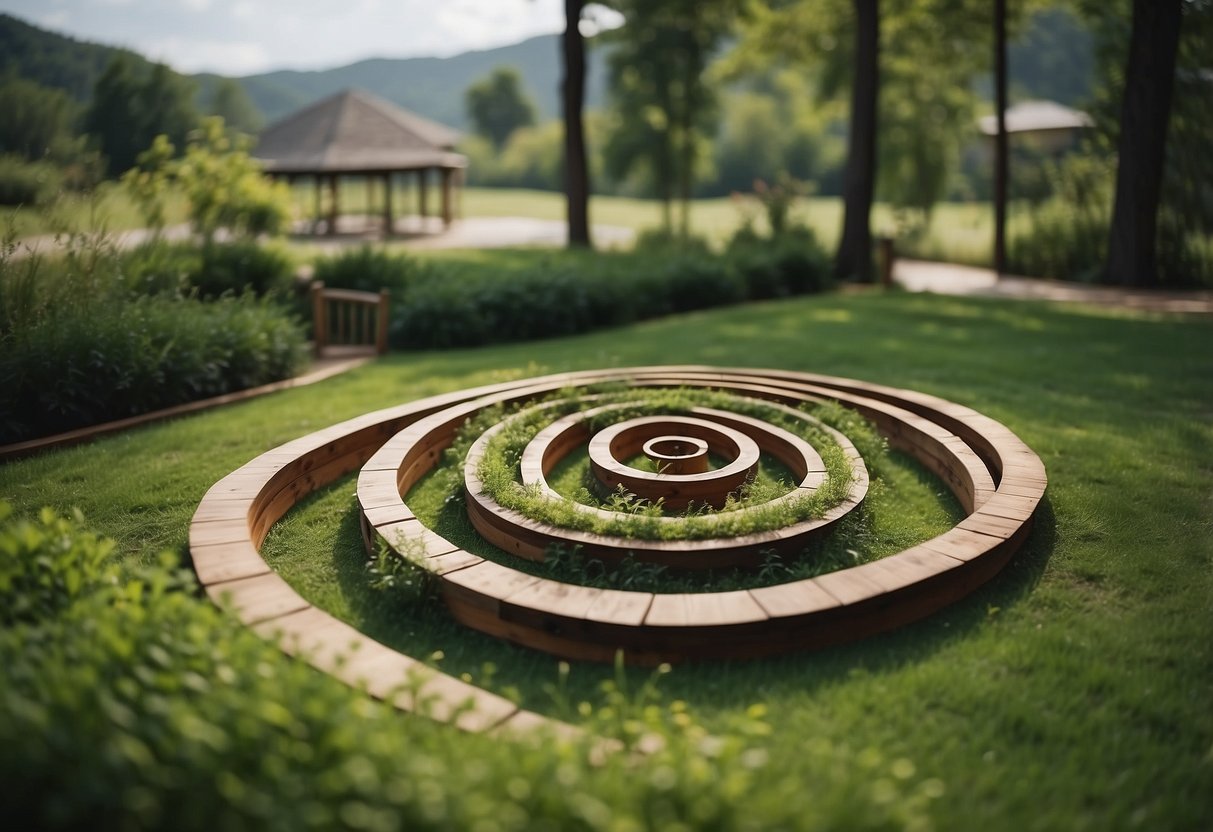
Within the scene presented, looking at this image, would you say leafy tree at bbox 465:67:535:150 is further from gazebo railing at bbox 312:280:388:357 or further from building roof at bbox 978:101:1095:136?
gazebo railing at bbox 312:280:388:357

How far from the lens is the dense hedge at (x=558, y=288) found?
1099 centimetres

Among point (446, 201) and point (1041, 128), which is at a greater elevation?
point (1041, 128)

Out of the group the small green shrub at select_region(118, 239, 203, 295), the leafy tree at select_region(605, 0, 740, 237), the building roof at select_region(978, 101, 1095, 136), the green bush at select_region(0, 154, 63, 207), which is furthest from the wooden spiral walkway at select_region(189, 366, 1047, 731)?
the building roof at select_region(978, 101, 1095, 136)

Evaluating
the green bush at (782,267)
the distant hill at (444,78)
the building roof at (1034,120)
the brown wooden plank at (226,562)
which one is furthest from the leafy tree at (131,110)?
the distant hill at (444,78)

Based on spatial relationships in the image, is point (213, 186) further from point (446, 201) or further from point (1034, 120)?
point (1034, 120)

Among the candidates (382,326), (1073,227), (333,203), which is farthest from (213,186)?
(1073,227)

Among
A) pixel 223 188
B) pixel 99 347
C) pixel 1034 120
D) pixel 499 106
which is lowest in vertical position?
pixel 99 347

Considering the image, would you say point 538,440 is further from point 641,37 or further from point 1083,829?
point 641,37

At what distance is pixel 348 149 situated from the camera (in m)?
29.8

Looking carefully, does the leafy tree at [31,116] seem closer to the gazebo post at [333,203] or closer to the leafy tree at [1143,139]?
the gazebo post at [333,203]

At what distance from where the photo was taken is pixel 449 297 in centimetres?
1116

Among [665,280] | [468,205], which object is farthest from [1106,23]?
[468,205]

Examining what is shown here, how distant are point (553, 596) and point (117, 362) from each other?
510 cm

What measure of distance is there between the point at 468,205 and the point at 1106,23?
37.6m
